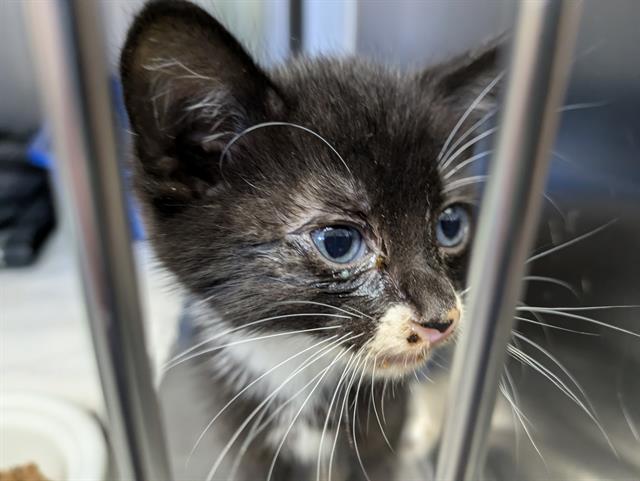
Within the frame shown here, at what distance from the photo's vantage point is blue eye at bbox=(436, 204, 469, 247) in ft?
2.03

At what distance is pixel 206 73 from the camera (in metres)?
0.51

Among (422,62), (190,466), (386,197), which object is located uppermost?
(422,62)

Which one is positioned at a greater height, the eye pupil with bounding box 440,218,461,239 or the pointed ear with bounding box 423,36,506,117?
the pointed ear with bounding box 423,36,506,117

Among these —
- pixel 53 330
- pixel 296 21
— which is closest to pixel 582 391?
pixel 296 21

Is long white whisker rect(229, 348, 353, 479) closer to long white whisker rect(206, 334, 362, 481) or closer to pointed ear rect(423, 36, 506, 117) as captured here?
long white whisker rect(206, 334, 362, 481)

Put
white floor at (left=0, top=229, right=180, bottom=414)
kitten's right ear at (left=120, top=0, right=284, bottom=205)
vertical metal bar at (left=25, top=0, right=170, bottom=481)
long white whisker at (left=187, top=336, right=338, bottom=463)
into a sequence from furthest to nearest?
white floor at (left=0, top=229, right=180, bottom=414)
long white whisker at (left=187, top=336, right=338, bottom=463)
kitten's right ear at (left=120, top=0, right=284, bottom=205)
vertical metal bar at (left=25, top=0, right=170, bottom=481)

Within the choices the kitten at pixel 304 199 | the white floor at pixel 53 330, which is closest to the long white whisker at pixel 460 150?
the kitten at pixel 304 199

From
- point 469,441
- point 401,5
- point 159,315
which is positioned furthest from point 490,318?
point 159,315

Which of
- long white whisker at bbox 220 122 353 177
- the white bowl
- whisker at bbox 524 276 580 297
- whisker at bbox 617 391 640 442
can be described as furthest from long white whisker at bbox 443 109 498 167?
the white bowl

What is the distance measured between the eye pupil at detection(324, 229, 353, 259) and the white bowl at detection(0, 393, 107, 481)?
0.35 metres

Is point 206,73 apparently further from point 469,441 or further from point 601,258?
point 601,258

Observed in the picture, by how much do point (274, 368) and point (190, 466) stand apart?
0.16m

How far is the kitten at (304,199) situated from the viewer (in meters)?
0.51

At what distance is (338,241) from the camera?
553 mm
